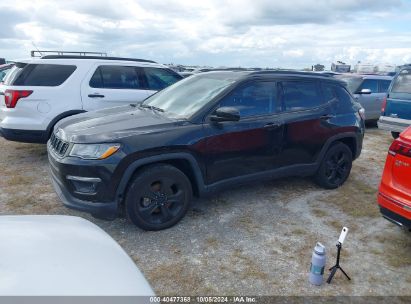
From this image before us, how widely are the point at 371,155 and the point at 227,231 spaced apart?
4884 millimetres

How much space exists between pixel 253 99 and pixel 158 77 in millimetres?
3274

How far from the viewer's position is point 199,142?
387 cm

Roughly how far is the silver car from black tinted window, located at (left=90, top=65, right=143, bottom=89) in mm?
6245

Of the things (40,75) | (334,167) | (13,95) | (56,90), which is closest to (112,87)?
(56,90)

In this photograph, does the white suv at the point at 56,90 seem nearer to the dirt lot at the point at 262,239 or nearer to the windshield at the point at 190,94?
the dirt lot at the point at 262,239

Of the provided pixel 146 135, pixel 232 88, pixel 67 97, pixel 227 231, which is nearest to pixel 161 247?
pixel 227 231

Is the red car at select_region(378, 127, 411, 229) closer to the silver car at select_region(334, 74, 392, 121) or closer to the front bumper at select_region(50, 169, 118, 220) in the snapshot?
the front bumper at select_region(50, 169, 118, 220)

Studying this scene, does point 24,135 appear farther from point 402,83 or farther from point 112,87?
point 402,83

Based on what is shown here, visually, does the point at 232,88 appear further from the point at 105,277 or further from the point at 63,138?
the point at 105,277

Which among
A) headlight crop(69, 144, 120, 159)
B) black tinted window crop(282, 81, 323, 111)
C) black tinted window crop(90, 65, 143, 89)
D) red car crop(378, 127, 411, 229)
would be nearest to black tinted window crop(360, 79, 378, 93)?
black tinted window crop(282, 81, 323, 111)

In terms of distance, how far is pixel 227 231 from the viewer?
3.95 metres

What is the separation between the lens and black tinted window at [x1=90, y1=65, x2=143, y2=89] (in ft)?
20.8

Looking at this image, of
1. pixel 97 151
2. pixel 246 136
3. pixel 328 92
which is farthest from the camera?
pixel 328 92

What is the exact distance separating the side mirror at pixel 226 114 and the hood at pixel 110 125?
0.46m
